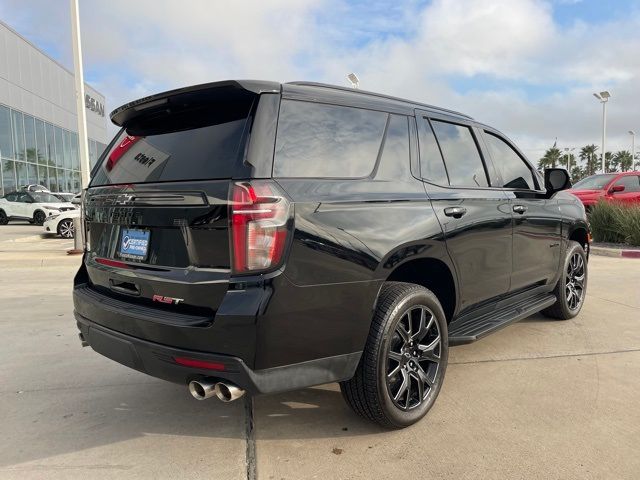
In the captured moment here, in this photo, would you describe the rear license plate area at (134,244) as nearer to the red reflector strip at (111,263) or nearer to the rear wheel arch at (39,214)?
the red reflector strip at (111,263)

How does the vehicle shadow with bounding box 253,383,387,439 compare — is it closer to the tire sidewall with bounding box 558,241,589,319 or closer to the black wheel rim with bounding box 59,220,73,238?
the tire sidewall with bounding box 558,241,589,319

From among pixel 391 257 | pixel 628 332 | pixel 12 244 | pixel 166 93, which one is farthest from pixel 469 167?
pixel 12 244

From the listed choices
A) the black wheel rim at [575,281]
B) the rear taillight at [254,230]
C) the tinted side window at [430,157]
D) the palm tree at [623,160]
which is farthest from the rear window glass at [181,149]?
the palm tree at [623,160]

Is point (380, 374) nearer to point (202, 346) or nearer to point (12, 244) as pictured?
point (202, 346)

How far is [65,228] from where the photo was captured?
1476cm

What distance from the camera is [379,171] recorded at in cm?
291

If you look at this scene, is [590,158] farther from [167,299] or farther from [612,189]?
[167,299]

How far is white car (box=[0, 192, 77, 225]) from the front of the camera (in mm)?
20609

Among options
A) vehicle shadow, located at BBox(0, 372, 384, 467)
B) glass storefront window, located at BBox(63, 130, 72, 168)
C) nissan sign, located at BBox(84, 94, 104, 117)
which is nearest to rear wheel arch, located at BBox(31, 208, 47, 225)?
glass storefront window, located at BBox(63, 130, 72, 168)

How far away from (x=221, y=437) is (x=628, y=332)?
403 cm

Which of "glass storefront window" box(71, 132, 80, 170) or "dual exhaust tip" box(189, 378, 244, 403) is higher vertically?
"glass storefront window" box(71, 132, 80, 170)

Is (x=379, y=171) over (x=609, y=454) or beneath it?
over

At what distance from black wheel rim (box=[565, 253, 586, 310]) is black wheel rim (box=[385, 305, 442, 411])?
2.65 meters

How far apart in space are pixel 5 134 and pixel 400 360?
31.6 m
